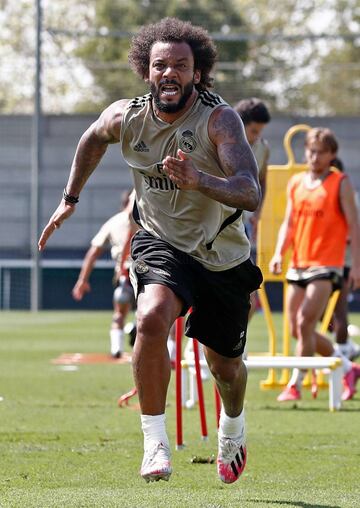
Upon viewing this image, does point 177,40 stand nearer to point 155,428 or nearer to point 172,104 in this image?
point 172,104

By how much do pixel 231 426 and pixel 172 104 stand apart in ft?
5.66

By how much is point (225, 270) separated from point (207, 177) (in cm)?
86

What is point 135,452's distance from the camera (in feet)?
24.6

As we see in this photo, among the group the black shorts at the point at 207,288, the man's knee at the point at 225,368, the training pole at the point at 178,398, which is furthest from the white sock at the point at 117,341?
the black shorts at the point at 207,288

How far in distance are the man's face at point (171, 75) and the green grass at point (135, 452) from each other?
1849 mm

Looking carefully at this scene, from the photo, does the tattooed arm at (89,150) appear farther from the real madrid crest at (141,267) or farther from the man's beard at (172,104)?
the real madrid crest at (141,267)

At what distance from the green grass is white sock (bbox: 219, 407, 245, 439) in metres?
0.25

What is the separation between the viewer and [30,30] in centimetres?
5409

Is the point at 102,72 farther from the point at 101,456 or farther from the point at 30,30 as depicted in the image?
the point at 101,456

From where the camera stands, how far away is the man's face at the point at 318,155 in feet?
34.4

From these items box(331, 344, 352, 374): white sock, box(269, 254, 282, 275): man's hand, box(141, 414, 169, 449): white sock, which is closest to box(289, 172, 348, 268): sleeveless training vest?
box(269, 254, 282, 275): man's hand

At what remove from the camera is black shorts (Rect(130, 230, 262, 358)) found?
6.03 m

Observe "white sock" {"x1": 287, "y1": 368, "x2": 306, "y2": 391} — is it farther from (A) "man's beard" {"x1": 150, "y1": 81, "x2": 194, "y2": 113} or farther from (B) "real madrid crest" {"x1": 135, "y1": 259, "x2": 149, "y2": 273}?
(A) "man's beard" {"x1": 150, "y1": 81, "x2": 194, "y2": 113}

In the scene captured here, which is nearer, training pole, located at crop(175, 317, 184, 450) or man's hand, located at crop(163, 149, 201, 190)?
man's hand, located at crop(163, 149, 201, 190)
